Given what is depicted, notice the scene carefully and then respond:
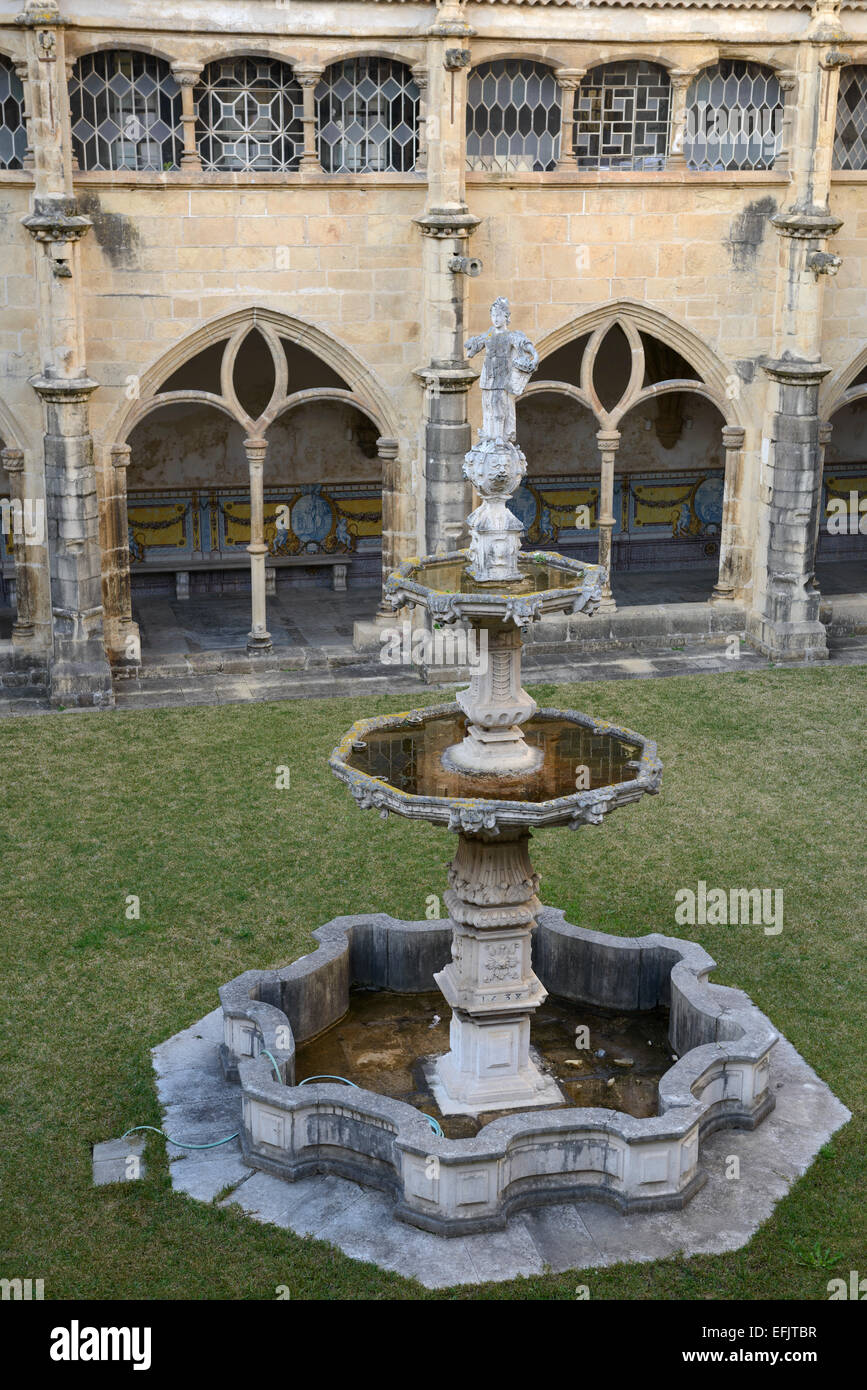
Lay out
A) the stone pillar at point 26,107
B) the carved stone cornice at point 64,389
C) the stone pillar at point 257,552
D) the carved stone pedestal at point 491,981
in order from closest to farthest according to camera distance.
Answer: the carved stone pedestal at point 491,981 → the stone pillar at point 26,107 → the carved stone cornice at point 64,389 → the stone pillar at point 257,552

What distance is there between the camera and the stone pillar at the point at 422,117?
17686mm

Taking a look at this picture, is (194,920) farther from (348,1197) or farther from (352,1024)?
(348,1197)

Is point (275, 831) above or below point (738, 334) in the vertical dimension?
below

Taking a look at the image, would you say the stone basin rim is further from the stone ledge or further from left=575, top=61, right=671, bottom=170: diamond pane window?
left=575, top=61, right=671, bottom=170: diamond pane window

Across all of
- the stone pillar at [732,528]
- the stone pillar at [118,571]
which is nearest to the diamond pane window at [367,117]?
the stone pillar at [118,571]

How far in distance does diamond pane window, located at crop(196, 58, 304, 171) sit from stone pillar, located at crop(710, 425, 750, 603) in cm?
559

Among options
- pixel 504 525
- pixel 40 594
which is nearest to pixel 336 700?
pixel 40 594

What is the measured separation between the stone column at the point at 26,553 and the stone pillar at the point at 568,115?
20.3 feet

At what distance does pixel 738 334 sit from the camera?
19391 mm

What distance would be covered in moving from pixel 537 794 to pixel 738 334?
11.0 m

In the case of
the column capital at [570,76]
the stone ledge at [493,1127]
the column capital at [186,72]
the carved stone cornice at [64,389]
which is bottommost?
the stone ledge at [493,1127]

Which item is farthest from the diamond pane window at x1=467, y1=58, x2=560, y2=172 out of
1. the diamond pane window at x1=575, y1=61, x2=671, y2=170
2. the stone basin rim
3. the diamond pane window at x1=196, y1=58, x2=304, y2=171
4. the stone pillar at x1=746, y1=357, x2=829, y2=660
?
the stone basin rim

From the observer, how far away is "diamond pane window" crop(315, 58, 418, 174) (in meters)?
17.9

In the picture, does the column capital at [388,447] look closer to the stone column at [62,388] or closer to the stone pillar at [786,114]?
the stone column at [62,388]
